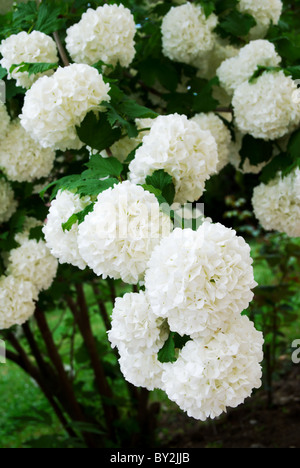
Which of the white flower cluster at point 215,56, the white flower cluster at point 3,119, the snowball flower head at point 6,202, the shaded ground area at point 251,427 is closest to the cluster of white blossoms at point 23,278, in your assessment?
the snowball flower head at point 6,202

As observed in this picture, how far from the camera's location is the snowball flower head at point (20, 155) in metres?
2.10

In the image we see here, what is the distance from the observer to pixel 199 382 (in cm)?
124

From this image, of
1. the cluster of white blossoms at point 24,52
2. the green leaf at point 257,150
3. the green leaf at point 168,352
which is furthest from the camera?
the green leaf at point 257,150

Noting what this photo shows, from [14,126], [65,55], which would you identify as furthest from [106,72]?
[14,126]

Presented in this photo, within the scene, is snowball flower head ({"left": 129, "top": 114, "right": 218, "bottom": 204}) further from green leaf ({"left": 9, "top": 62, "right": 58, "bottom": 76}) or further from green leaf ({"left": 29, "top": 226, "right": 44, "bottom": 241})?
green leaf ({"left": 29, "top": 226, "right": 44, "bottom": 241})

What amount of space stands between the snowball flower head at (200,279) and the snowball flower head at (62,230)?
1.42 feet

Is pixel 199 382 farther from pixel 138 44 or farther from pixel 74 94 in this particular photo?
pixel 138 44

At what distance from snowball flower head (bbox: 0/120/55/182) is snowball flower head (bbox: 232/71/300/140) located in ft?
2.67

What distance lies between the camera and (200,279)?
3.86 ft

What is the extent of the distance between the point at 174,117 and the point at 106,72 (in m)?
0.66

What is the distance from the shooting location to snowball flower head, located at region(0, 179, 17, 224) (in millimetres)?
2266

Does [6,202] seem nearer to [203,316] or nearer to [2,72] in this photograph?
[2,72]

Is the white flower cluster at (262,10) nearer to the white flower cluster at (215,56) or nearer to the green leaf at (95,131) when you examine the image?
the white flower cluster at (215,56)

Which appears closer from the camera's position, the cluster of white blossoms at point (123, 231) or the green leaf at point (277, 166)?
the cluster of white blossoms at point (123, 231)
